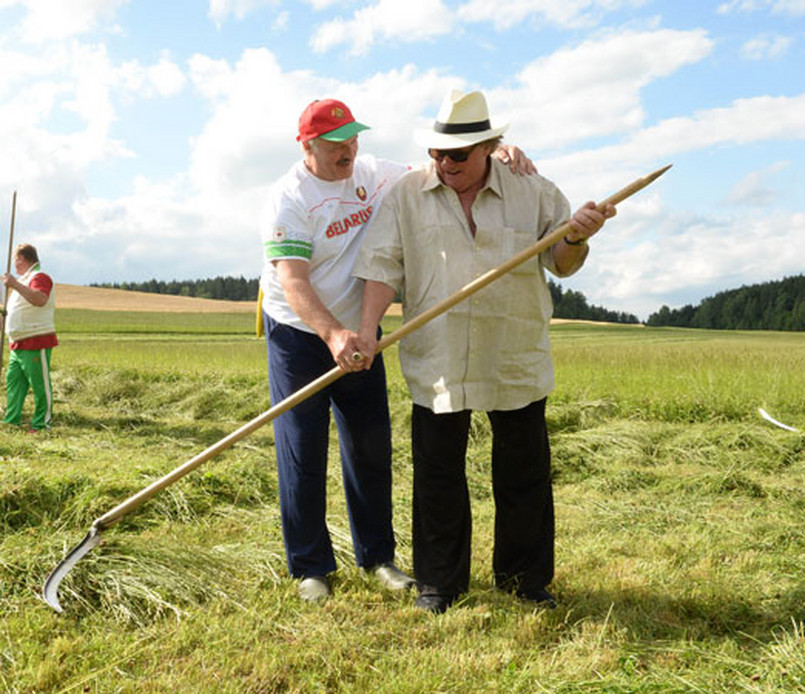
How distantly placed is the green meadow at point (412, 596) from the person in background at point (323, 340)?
21cm

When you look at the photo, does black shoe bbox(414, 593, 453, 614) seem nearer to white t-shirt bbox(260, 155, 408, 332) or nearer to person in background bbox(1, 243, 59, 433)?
white t-shirt bbox(260, 155, 408, 332)

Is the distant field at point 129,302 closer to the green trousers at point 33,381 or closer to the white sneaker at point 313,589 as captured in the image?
the green trousers at point 33,381

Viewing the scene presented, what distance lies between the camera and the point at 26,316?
793 centimetres

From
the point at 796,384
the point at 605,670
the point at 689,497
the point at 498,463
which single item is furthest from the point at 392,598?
the point at 796,384

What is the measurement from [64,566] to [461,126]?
7.59 ft

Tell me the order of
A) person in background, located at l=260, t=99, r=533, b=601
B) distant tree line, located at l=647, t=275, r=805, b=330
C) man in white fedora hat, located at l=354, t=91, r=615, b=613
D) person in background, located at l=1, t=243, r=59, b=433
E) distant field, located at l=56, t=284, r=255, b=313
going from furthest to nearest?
1. distant tree line, located at l=647, t=275, r=805, b=330
2. distant field, located at l=56, t=284, r=255, b=313
3. person in background, located at l=1, t=243, r=59, b=433
4. person in background, located at l=260, t=99, r=533, b=601
5. man in white fedora hat, located at l=354, t=91, r=615, b=613

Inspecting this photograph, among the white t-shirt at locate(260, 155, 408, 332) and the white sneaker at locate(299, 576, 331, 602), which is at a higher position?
the white t-shirt at locate(260, 155, 408, 332)

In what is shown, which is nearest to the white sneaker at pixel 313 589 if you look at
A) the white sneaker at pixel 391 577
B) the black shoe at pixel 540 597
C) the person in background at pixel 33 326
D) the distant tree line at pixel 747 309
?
the white sneaker at pixel 391 577

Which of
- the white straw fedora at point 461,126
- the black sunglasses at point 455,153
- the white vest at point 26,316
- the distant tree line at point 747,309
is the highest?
the white straw fedora at point 461,126

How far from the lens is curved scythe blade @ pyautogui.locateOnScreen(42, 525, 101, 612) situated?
2941 millimetres

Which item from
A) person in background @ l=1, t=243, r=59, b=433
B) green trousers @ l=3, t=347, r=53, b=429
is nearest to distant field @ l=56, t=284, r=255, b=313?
green trousers @ l=3, t=347, r=53, b=429

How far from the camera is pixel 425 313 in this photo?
2842mm

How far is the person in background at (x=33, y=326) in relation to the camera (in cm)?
791

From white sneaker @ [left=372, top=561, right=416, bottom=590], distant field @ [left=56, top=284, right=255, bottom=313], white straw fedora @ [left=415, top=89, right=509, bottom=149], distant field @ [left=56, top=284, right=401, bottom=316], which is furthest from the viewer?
distant field @ [left=56, top=284, right=255, bottom=313]
